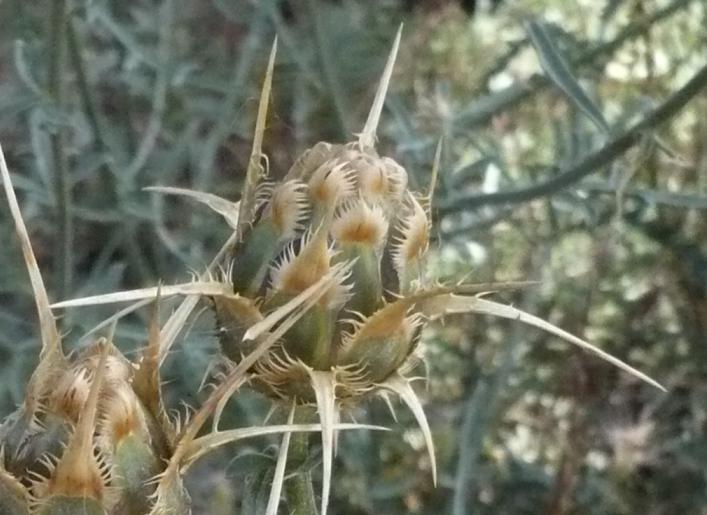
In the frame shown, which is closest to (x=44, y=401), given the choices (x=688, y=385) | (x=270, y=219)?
(x=270, y=219)

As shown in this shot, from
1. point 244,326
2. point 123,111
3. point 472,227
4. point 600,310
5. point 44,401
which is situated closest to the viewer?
point 44,401

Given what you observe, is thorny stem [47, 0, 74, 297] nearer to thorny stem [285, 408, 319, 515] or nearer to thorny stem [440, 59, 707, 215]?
thorny stem [440, 59, 707, 215]

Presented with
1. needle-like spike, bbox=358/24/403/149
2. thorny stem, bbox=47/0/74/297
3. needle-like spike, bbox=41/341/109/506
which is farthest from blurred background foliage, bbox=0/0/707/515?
needle-like spike, bbox=41/341/109/506

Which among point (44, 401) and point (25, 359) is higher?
point (44, 401)

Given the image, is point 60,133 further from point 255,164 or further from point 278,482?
point 278,482

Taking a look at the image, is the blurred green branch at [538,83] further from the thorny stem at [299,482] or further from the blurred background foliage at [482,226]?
the thorny stem at [299,482]

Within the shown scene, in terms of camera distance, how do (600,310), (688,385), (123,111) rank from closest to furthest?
1. (688,385)
2. (600,310)
3. (123,111)

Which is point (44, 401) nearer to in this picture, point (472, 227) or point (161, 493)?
point (161, 493)
